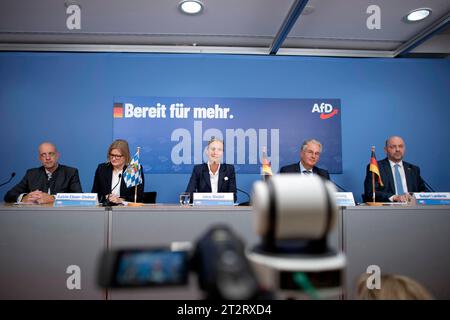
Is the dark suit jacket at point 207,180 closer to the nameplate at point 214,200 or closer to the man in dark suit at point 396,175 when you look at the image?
the nameplate at point 214,200

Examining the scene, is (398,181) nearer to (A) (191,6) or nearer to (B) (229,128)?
(B) (229,128)

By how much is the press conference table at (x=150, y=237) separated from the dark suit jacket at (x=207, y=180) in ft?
4.00

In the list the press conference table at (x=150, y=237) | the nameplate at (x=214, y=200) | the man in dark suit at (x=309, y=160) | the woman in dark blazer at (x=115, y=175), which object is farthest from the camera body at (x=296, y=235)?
the man in dark suit at (x=309, y=160)

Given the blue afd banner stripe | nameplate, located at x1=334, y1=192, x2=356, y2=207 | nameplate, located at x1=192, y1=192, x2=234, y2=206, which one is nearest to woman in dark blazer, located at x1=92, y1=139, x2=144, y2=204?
the blue afd banner stripe

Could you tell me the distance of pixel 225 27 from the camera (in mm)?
3688

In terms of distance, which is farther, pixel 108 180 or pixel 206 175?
pixel 206 175

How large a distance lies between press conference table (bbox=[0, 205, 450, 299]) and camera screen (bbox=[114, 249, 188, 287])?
150 centimetres

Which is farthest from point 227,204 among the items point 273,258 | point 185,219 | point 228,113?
point 228,113

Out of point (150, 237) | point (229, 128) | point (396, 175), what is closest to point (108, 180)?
point (150, 237)

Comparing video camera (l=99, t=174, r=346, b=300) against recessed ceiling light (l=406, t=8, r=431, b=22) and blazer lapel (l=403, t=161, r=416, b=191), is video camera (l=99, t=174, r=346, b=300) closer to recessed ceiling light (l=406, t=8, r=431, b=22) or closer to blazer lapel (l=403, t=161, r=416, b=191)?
blazer lapel (l=403, t=161, r=416, b=191)

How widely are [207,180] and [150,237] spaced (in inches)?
52.4

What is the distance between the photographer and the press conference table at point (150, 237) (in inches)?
72.2
